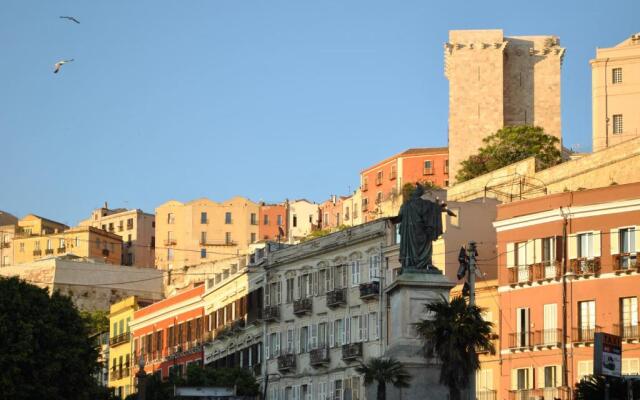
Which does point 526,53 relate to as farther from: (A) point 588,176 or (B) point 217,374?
(B) point 217,374

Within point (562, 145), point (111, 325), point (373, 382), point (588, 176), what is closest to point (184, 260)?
point (111, 325)

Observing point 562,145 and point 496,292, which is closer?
point 496,292

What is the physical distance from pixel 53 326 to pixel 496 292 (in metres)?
22.4

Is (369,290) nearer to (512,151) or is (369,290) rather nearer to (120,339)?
(512,151)

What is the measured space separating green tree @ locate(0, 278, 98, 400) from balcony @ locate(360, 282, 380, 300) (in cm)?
1409

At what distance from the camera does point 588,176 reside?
96.1 meters

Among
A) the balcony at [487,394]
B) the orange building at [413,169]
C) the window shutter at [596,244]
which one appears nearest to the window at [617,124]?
the orange building at [413,169]

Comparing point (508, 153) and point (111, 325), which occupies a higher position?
point (508, 153)

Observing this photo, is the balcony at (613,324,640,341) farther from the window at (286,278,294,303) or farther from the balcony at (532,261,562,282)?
the window at (286,278,294,303)

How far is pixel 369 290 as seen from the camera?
3551 inches

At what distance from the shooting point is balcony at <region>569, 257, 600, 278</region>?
76.9m

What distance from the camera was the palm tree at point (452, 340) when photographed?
168ft

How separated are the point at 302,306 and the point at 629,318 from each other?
26454mm

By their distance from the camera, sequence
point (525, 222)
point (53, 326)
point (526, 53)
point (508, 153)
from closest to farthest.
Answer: point (525, 222)
point (53, 326)
point (508, 153)
point (526, 53)
